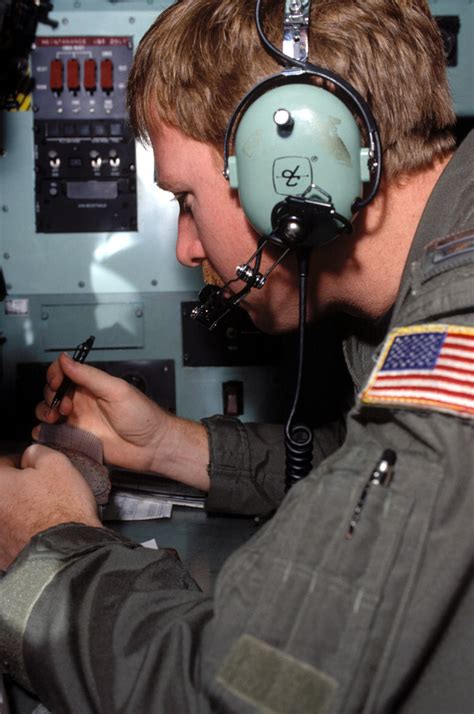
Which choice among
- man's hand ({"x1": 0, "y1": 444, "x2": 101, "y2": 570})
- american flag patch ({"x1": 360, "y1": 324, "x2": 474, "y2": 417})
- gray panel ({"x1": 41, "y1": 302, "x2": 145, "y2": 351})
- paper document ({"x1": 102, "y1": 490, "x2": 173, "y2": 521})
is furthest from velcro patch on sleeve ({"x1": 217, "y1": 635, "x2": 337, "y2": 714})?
gray panel ({"x1": 41, "y1": 302, "x2": 145, "y2": 351})

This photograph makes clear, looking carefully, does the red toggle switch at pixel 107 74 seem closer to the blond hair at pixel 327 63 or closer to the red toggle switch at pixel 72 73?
the red toggle switch at pixel 72 73

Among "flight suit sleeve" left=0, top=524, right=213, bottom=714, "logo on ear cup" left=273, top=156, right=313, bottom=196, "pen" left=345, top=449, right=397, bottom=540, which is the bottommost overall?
"flight suit sleeve" left=0, top=524, right=213, bottom=714

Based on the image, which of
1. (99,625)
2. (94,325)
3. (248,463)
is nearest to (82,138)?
(94,325)

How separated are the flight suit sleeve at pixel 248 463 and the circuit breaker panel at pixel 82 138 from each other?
2.00 ft

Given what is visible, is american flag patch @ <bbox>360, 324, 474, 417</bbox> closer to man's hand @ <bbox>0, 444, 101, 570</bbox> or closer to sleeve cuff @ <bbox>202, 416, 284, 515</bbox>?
man's hand @ <bbox>0, 444, 101, 570</bbox>

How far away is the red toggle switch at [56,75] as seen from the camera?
1841 millimetres

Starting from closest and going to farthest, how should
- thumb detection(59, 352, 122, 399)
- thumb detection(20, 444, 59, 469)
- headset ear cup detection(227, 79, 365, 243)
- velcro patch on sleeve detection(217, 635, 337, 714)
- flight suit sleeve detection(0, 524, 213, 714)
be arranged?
velcro patch on sleeve detection(217, 635, 337, 714) < flight suit sleeve detection(0, 524, 213, 714) < headset ear cup detection(227, 79, 365, 243) < thumb detection(20, 444, 59, 469) < thumb detection(59, 352, 122, 399)

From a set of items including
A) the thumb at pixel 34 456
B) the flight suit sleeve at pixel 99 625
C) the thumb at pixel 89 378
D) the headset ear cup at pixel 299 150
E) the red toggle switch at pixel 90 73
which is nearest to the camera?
the flight suit sleeve at pixel 99 625

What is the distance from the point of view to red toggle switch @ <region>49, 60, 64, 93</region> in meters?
1.84

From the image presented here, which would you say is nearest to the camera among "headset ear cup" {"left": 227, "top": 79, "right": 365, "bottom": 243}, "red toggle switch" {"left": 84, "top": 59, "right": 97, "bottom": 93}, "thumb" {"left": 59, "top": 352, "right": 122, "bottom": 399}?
"headset ear cup" {"left": 227, "top": 79, "right": 365, "bottom": 243}

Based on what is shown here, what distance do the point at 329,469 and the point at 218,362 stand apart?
3.86 ft

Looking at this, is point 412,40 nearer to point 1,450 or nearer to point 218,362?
point 218,362

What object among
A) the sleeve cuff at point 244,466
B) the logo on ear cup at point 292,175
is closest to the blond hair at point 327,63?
the logo on ear cup at point 292,175

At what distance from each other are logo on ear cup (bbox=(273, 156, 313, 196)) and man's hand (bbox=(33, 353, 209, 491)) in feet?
2.17
